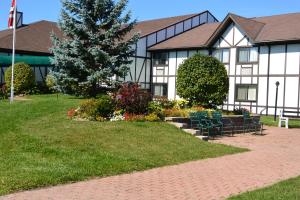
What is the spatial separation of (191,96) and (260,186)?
12083 mm

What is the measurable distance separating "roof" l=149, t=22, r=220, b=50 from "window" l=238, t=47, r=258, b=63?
10.4ft

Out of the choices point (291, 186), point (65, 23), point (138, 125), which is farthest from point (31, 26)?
point (291, 186)

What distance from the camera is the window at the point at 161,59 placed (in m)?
38.3

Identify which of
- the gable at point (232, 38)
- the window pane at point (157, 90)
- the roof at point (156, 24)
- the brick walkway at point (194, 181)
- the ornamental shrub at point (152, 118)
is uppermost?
the roof at point (156, 24)

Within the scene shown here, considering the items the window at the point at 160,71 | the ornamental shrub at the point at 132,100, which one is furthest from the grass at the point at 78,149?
the window at the point at 160,71

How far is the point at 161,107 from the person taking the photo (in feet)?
61.7

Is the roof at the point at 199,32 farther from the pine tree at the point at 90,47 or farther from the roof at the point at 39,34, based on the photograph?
the pine tree at the point at 90,47

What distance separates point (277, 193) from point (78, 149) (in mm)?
5660

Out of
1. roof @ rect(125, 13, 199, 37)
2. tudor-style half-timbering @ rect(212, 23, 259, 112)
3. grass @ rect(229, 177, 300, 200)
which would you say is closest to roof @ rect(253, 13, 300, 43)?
tudor-style half-timbering @ rect(212, 23, 259, 112)

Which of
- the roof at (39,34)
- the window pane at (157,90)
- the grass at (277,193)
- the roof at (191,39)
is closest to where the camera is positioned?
the grass at (277,193)

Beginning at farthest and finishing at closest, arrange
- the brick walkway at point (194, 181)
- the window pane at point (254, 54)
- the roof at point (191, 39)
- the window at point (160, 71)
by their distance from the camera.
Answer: the window at point (160, 71)
the roof at point (191, 39)
the window pane at point (254, 54)
the brick walkway at point (194, 181)

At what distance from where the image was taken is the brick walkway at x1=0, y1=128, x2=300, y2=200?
8.12m

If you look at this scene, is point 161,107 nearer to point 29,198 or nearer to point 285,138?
point 285,138

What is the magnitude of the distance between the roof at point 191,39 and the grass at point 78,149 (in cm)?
2001
